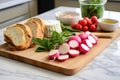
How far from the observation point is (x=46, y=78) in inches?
31.3

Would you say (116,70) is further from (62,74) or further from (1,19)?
(1,19)

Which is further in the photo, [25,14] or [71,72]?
[25,14]

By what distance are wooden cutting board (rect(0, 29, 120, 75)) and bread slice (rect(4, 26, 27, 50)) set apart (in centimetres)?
3

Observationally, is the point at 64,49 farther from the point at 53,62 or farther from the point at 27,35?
the point at 27,35

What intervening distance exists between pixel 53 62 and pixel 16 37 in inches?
8.8

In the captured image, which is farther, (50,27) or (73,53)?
(50,27)

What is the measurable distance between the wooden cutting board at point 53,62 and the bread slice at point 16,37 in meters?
0.03

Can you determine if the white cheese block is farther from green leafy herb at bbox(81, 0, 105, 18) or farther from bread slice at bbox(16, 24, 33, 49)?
green leafy herb at bbox(81, 0, 105, 18)

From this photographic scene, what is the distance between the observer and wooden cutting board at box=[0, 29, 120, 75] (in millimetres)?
829

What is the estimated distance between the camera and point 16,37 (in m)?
0.98

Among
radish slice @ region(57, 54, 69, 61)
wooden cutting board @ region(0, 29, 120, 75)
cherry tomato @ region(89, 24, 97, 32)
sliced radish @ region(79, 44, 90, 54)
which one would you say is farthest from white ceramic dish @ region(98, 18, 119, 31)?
radish slice @ region(57, 54, 69, 61)

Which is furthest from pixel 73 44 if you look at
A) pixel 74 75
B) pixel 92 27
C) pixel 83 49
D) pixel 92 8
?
pixel 92 8

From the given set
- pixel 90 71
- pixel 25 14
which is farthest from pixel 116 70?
pixel 25 14

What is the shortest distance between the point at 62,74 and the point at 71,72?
4cm
